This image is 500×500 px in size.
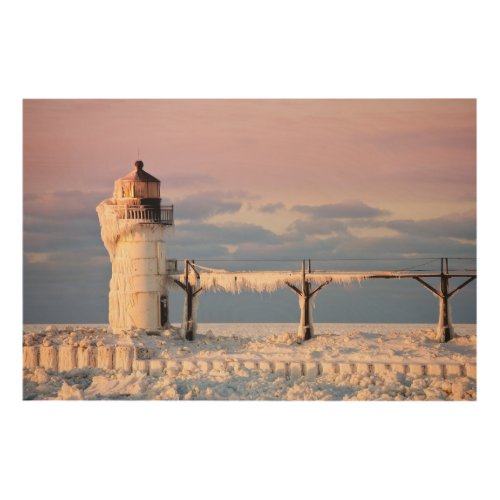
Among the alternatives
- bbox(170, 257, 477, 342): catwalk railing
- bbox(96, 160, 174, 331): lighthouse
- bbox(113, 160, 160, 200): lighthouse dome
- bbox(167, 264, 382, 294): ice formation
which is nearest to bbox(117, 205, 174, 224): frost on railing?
bbox(96, 160, 174, 331): lighthouse

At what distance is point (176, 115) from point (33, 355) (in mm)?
4099

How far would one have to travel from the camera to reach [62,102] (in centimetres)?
1386

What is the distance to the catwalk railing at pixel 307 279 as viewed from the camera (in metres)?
14.5

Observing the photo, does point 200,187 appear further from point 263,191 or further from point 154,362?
point 154,362

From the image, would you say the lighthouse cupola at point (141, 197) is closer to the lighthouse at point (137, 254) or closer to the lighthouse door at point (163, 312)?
the lighthouse at point (137, 254)

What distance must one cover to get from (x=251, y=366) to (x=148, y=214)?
2848mm

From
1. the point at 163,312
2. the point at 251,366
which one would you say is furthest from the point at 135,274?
the point at 251,366

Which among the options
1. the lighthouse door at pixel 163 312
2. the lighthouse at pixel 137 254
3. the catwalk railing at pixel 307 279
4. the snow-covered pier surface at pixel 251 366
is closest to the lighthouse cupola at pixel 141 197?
A: the lighthouse at pixel 137 254

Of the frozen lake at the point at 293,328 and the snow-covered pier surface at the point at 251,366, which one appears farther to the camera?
the frozen lake at the point at 293,328

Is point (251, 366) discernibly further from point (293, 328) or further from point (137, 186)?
point (137, 186)

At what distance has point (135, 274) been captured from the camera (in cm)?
1511

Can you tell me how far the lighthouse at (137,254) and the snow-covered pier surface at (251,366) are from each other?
298 mm

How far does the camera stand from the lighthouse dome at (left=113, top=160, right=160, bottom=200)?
14.7 m

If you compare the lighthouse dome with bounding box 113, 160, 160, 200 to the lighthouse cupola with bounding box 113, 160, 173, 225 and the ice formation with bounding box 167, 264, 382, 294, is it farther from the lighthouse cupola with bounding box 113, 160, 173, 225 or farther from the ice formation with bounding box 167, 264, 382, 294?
the ice formation with bounding box 167, 264, 382, 294
